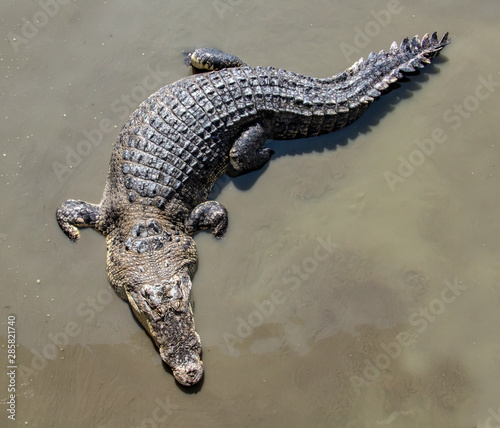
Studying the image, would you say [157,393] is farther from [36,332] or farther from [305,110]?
[305,110]

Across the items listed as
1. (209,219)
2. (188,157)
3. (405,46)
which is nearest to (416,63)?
(405,46)

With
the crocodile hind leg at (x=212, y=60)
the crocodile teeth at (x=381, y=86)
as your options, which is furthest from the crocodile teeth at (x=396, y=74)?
the crocodile hind leg at (x=212, y=60)

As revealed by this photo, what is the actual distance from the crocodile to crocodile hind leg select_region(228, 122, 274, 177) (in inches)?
0.5

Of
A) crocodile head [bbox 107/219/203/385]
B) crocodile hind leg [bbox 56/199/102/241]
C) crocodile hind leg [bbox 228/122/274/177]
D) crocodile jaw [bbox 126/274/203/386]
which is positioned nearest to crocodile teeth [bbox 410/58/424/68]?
crocodile hind leg [bbox 228/122/274/177]

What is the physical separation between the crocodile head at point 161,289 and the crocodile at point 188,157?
0.01 metres

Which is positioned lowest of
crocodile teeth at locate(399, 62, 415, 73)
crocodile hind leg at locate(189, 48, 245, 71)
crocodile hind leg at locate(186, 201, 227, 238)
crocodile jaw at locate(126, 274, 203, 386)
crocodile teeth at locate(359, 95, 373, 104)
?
crocodile jaw at locate(126, 274, 203, 386)

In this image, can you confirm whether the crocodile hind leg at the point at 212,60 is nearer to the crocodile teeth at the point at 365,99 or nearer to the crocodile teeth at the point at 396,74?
the crocodile teeth at the point at 365,99

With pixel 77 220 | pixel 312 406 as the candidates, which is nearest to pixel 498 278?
pixel 312 406

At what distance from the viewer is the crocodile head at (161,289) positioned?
5.22m

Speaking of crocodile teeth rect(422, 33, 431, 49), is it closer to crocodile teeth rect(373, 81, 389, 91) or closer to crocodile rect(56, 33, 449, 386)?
crocodile rect(56, 33, 449, 386)

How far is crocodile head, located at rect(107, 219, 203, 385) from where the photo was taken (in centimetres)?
522

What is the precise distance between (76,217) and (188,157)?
1.64 meters

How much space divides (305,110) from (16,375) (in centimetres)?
487

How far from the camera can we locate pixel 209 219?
6.02 metres
